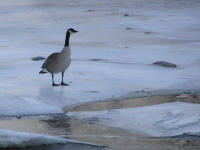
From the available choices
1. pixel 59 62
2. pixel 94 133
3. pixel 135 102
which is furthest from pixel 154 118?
pixel 59 62

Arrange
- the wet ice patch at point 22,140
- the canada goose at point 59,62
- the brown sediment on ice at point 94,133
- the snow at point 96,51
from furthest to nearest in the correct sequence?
the canada goose at point 59,62
the snow at point 96,51
the brown sediment on ice at point 94,133
the wet ice patch at point 22,140

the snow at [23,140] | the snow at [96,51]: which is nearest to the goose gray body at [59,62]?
the snow at [96,51]

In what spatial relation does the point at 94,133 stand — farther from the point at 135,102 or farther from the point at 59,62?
the point at 59,62

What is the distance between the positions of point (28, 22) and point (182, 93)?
39.8 feet

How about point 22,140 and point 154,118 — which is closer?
point 22,140

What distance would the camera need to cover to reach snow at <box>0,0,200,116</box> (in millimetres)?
8734

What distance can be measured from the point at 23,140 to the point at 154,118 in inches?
79.1

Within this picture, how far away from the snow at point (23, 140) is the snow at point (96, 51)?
1.46 meters

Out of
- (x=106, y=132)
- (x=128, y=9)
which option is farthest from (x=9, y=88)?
(x=128, y=9)

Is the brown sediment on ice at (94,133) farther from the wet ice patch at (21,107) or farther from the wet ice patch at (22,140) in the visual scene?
the wet ice patch at (22,140)

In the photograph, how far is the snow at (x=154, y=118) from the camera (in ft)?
21.8

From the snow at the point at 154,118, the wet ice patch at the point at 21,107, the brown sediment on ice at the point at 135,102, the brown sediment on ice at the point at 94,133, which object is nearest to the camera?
the brown sediment on ice at the point at 94,133

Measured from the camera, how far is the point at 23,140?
5863 mm

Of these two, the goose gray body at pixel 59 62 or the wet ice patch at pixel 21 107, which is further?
the goose gray body at pixel 59 62
